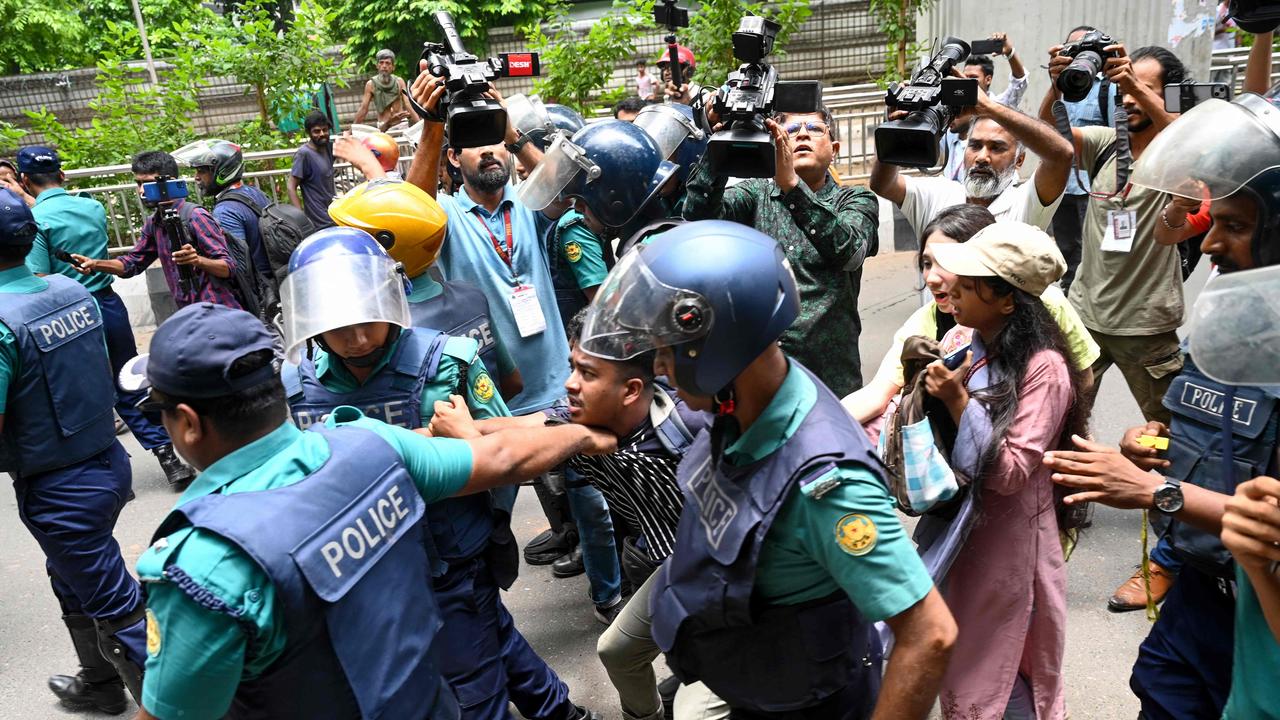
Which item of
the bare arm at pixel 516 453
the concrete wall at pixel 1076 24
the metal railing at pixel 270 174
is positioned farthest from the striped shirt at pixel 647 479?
the concrete wall at pixel 1076 24

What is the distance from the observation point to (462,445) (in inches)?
91.5

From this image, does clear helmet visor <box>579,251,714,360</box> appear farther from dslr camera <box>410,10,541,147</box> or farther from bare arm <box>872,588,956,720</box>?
dslr camera <box>410,10,541,147</box>

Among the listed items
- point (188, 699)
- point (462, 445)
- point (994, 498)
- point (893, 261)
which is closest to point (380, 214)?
point (462, 445)

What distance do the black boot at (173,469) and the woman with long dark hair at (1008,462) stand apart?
197 inches

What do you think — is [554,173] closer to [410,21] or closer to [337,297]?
[337,297]

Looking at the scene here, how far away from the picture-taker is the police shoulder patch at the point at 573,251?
4.19 meters

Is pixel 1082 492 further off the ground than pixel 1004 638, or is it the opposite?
pixel 1082 492

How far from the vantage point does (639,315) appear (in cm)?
190

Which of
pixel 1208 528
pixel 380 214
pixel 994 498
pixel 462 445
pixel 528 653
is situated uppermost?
pixel 380 214

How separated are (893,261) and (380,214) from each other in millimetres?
7516

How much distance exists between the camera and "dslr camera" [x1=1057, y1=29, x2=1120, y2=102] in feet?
12.5

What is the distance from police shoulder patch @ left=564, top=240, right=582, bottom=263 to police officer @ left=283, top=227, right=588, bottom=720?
52.3 inches

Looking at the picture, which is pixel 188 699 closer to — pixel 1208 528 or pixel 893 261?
pixel 1208 528

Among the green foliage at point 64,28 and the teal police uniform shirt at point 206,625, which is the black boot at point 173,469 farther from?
the green foliage at point 64,28
